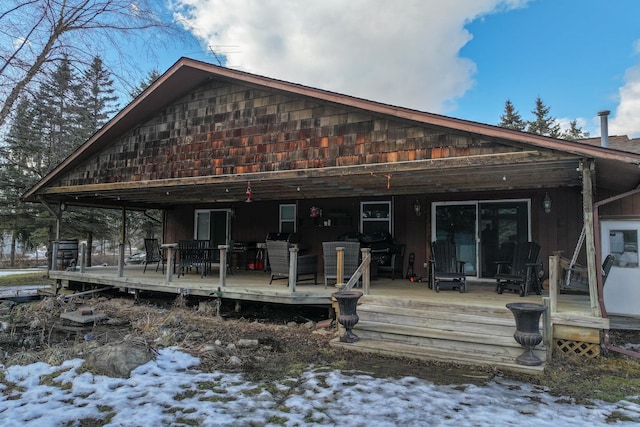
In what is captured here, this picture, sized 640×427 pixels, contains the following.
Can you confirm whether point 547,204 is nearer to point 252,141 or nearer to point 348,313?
point 348,313

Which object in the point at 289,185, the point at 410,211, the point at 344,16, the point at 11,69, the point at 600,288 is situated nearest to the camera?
the point at 600,288

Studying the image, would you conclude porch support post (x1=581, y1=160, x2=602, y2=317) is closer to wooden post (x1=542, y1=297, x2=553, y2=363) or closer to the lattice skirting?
the lattice skirting

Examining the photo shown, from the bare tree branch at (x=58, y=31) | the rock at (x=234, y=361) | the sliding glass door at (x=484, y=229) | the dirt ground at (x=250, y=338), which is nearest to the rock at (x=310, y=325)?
the dirt ground at (x=250, y=338)

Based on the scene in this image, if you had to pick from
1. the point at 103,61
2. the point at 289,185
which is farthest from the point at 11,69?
the point at 289,185

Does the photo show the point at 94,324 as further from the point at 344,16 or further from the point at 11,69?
the point at 344,16

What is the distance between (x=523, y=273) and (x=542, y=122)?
25.5 meters

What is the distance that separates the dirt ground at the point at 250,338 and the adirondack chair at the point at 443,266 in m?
2.01

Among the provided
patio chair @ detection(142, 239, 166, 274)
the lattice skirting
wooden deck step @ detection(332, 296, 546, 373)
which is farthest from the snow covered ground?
patio chair @ detection(142, 239, 166, 274)

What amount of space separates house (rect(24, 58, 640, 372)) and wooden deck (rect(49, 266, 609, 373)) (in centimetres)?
88

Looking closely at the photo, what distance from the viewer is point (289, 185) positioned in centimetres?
814

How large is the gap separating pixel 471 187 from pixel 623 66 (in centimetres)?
2177

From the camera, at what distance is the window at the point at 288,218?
10.6 m

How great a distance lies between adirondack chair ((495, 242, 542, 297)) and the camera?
6.38 m

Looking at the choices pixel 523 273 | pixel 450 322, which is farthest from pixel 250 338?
pixel 523 273
